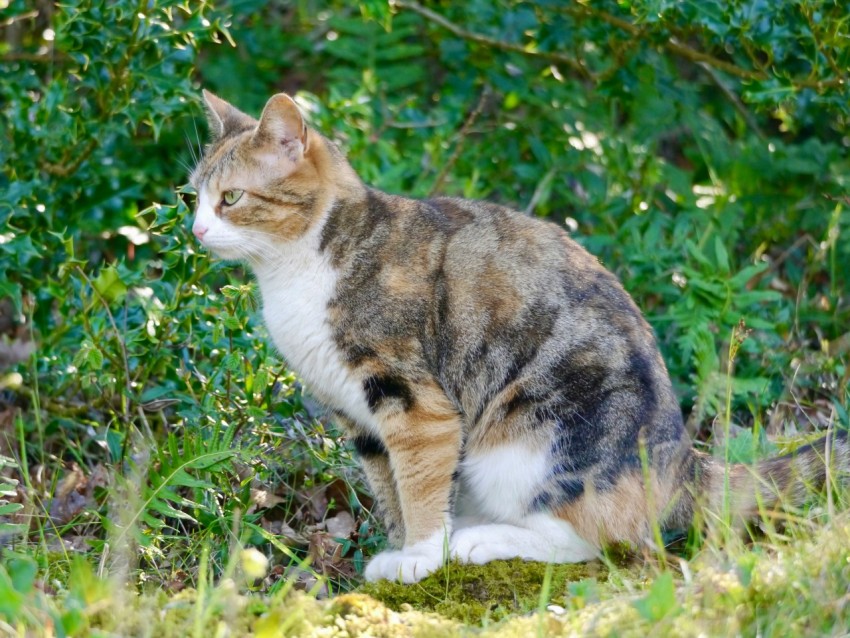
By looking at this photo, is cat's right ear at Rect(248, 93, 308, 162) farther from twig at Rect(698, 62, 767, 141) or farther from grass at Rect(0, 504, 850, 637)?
twig at Rect(698, 62, 767, 141)

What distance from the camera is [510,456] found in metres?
3.79

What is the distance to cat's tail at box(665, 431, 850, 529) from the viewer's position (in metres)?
3.67

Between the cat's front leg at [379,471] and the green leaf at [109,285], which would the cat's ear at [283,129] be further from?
the cat's front leg at [379,471]

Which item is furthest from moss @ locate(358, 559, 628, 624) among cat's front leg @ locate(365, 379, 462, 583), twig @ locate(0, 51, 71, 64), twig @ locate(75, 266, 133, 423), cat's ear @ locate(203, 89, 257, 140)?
twig @ locate(0, 51, 71, 64)

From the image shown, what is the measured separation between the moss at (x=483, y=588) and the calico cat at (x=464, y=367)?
0.06 m

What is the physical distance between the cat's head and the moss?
136 centimetres

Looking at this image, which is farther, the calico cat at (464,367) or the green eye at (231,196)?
the green eye at (231,196)

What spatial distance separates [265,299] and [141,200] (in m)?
2.57

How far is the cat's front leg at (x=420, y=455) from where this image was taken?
376cm

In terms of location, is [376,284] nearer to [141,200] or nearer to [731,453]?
[731,453]

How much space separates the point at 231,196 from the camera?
158 inches

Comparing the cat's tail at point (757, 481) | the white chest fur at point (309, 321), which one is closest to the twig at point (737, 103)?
the cat's tail at point (757, 481)

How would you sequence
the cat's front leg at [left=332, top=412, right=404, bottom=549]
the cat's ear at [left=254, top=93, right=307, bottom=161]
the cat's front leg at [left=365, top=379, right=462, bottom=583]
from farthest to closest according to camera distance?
the cat's front leg at [left=332, top=412, right=404, bottom=549] → the cat's ear at [left=254, top=93, right=307, bottom=161] → the cat's front leg at [left=365, top=379, right=462, bottom=583]

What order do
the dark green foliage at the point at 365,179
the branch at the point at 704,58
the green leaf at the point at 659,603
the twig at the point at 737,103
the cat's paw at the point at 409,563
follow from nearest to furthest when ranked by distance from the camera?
1. the green leaf at the point at 659,603
2. the cat's paw at the point at 409,563
3. the dark green foliage at the point at 365,179
4. the branch at the point at 704,58
5. the twig at the point at 737,103
